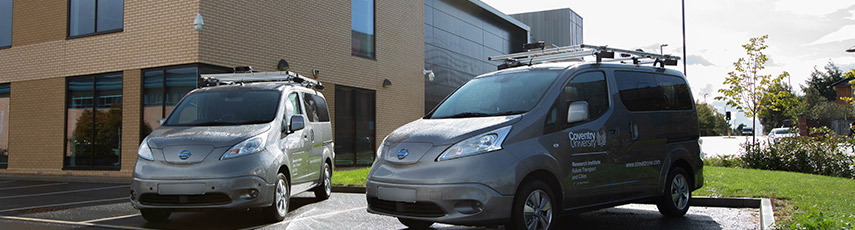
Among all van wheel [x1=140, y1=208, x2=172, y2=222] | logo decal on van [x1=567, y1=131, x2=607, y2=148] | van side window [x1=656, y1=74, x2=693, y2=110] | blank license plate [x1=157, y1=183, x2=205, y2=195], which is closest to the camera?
logo decal on van [x1=567, y1=131, x2=607, y2=148]

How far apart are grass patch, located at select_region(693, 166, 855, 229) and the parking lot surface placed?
1.57 ft

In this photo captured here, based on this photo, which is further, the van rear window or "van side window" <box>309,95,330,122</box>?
"van side window" <box>309,95,330,122</box>

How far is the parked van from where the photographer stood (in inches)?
205

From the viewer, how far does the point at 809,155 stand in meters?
14.9

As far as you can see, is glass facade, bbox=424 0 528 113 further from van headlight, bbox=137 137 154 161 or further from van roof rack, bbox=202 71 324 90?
van headlight, bbox=137 137 154 161

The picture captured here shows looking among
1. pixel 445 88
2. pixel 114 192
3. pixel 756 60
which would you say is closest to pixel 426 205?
pixel 114 192

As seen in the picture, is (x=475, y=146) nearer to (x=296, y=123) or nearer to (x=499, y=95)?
(x=499, y=95)

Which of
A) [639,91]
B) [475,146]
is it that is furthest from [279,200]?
[639,91]

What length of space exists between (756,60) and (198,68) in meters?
16.4

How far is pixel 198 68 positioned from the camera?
1397 cm

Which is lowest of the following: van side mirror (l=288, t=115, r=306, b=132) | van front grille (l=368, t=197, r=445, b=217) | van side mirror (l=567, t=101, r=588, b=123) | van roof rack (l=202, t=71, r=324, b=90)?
van front grille (l=368, t=197, r=445, b=217)

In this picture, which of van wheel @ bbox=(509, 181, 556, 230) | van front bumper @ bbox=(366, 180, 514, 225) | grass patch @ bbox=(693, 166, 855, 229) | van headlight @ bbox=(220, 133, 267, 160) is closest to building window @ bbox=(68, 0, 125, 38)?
van headlight @ bbox=(220, 133, 267, 160)

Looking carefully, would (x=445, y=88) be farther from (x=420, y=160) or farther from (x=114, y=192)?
(x=420, y=160)

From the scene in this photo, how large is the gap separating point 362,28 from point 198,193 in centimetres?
1341
